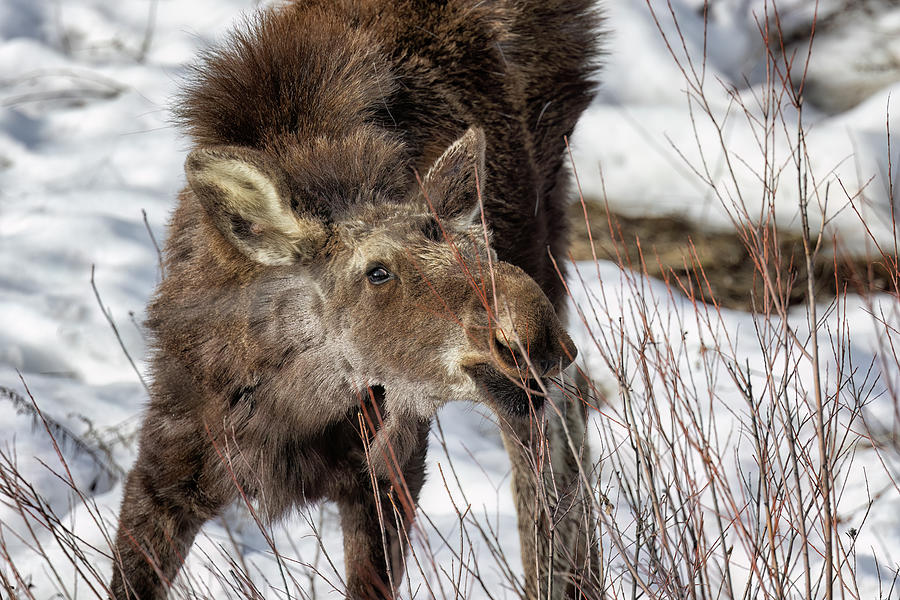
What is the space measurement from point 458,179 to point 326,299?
19.3 inches

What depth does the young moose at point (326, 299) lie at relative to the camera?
2092 mm

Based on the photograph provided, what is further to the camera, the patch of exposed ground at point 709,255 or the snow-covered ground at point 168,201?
the patch of exposed ground at point 709,255

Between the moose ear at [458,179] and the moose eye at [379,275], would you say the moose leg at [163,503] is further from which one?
the moose ear at [458,179]

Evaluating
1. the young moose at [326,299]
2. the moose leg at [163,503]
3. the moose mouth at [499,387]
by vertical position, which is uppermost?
the young moose at [326,299]

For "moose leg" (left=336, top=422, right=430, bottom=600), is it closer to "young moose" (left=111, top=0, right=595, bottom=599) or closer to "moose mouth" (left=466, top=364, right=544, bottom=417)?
"young moose" (left=111, top=0, right=595, bottom=599)

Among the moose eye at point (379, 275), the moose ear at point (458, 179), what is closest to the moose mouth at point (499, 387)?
the moose eye at point (379, 275)

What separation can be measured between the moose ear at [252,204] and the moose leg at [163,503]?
60 centimetres

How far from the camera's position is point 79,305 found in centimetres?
457

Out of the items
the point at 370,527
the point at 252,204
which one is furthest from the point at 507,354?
the point at 370,527

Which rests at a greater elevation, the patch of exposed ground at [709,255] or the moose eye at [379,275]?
the patch of exposed ground at [709,255]

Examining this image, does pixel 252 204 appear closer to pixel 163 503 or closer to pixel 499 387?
pixel 499 387

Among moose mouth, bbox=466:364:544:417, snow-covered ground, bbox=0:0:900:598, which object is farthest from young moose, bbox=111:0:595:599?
snow-covered ground, bbox=0:0:900:598

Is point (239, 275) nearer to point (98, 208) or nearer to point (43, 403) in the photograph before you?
point (43, 403)

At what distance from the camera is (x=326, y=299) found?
7.47 ft
